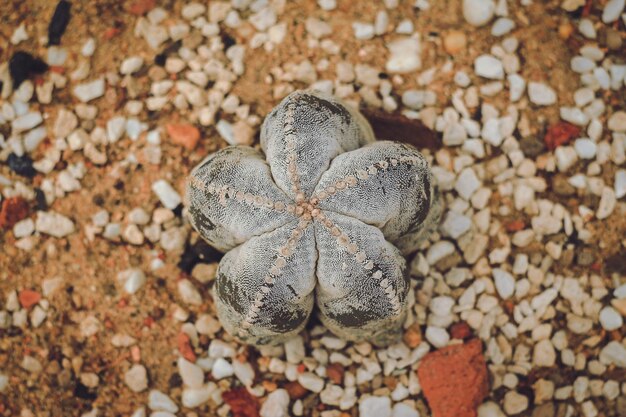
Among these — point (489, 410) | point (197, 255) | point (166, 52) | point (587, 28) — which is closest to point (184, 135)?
point (166, 52)

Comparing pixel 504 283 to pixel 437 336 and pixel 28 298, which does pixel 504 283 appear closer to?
pixel 437 336

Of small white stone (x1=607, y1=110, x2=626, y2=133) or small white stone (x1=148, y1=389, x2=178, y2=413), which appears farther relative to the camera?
small white stone (x1=607, y1=110, x2=626, y2=133)

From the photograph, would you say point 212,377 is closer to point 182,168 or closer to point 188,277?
point 188,277

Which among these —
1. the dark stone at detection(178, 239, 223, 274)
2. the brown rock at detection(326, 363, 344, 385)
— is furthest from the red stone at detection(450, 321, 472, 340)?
the dark stone at detection(178, 239, 223, 274)

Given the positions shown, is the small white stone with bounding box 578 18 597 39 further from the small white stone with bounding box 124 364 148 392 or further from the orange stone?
the small white stone with bounding box 124 364 148 392

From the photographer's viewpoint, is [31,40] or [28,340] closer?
[28,340]

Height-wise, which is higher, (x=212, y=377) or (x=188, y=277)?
(x=188, y=277)

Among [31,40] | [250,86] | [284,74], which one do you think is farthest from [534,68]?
[31,40]
